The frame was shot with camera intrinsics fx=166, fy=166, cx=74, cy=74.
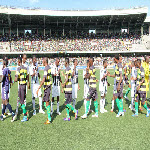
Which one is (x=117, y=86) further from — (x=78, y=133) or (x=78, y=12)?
(x=78, y=12)

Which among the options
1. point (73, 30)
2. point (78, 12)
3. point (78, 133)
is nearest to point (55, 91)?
point (78, 133)

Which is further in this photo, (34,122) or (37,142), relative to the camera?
(34,122)

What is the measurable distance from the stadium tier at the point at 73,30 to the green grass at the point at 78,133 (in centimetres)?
3521

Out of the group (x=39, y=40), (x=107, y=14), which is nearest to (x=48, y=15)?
(x=39, y=40)

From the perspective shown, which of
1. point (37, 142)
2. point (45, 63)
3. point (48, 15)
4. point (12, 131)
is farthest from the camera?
point (48, 15)

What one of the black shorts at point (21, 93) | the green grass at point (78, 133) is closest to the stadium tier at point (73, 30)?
the black shorts at point (21, 93)

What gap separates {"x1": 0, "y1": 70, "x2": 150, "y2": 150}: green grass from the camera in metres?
4.43

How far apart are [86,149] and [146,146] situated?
Answer: 1568 millimetres

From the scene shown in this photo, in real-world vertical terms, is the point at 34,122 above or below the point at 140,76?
below

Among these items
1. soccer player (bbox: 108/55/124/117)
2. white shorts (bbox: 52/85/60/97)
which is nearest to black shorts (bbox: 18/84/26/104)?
white shorts (bbox: 52/85/60/97)

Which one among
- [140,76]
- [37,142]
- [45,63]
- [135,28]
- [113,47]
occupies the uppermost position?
[135,28]

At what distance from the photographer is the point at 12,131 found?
17.7ft

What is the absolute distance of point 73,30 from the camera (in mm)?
44531

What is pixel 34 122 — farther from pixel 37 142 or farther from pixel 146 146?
pixel 146 146
